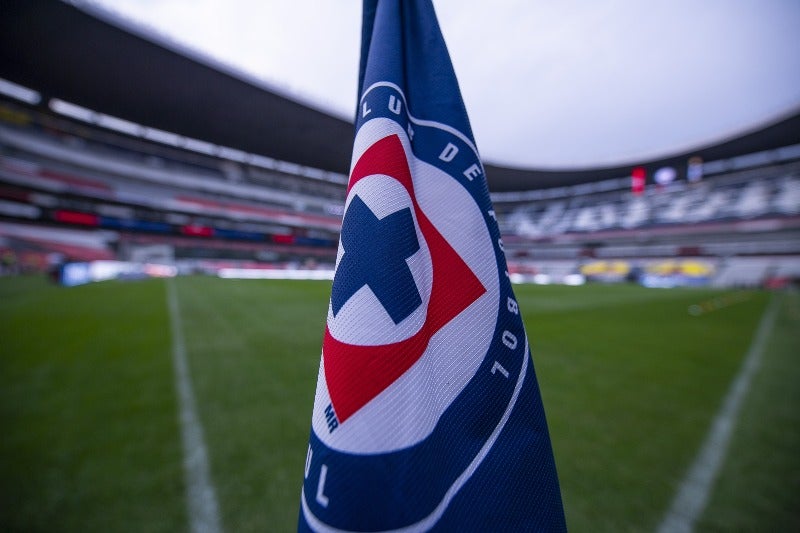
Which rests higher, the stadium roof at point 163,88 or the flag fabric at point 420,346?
the stadium roof at point 163,88

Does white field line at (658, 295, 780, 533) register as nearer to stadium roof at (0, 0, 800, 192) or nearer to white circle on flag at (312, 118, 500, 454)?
white circle on flag at (312, 118, 500, 454)

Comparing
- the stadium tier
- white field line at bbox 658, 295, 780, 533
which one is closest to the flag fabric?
white field line at bbox 658, 295, 780, 533

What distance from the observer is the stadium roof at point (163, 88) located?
13.5 m

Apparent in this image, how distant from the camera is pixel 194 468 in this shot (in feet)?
4.85

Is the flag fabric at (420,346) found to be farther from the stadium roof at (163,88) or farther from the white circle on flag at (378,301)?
the stadium roof at (163,88)

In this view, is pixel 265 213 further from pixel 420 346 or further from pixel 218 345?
pixel 420 346

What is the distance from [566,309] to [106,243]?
29.1m

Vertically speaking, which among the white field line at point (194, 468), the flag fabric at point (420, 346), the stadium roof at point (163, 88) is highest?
the stadium roof at point (163, 88)

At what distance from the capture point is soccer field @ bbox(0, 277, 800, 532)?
4.14ft

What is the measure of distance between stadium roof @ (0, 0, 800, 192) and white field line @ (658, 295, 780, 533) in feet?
33.9

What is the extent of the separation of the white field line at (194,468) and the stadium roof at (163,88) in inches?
372

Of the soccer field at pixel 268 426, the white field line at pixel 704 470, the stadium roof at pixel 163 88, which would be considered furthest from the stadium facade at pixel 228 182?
the white field line at pixel 704 470

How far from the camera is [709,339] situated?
14.8 ft

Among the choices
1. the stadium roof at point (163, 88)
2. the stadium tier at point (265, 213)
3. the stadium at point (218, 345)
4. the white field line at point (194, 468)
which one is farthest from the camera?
the stadium tier at point (265, 213)
